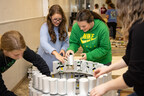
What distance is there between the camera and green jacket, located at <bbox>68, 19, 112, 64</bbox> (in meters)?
1.78

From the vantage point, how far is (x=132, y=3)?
817 millimetres

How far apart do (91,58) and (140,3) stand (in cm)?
103

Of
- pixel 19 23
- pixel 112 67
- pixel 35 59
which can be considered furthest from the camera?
pixel 19 23

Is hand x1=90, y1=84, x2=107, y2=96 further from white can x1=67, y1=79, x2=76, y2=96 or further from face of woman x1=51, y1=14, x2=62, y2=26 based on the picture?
face of woman x1=51, y1=14, x2=62, y2=26

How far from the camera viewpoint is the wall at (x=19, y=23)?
2304mm

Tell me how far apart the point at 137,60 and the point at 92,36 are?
110 centimetres

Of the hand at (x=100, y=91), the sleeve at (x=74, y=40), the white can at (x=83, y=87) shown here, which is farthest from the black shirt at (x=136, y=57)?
the sleeve at (x=74, y=40)

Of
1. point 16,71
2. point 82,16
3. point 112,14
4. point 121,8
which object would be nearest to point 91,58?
point 82,16

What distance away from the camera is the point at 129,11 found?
32.5 inches

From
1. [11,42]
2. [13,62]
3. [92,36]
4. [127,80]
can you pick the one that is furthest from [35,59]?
[127,80]

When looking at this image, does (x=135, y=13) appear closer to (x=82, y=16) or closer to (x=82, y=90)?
(x=82, y=90)

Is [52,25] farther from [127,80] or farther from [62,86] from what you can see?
[127,80]

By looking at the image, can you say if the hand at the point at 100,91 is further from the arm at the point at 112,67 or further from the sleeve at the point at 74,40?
the sleeve at the point at 74,40

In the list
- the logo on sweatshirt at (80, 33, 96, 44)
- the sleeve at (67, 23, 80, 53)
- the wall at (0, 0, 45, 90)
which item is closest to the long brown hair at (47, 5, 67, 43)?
the sleeve at (67, 23, 80, 53)
